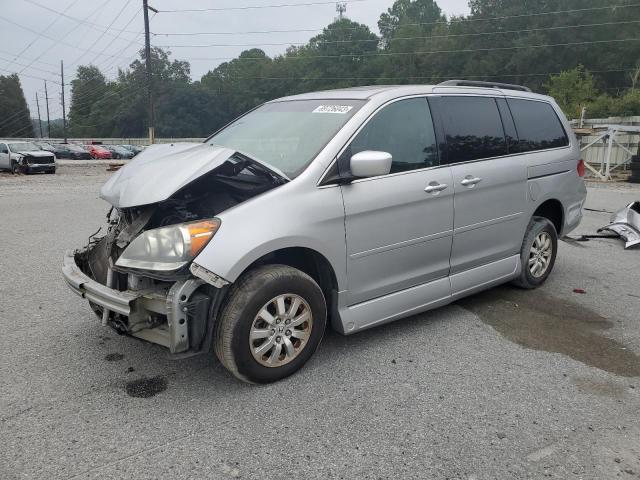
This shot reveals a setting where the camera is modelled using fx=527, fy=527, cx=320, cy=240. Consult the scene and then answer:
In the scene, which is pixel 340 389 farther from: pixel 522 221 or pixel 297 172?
pixel 522 221

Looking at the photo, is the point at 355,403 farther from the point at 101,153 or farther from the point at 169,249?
the point at 101,153

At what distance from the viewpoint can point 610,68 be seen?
58.5m

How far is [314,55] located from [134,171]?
3733 inches

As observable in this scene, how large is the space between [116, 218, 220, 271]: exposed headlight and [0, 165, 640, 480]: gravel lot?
2.74 ft

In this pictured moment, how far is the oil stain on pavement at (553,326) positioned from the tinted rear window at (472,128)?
140 cm

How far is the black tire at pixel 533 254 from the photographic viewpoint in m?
5.04

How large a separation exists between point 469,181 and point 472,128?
1.72 ft

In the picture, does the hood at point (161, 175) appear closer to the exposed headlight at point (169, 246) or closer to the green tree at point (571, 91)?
the exposed headlight at point (169, 246)

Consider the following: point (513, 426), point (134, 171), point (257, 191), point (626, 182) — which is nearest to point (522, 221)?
point (513, 426)

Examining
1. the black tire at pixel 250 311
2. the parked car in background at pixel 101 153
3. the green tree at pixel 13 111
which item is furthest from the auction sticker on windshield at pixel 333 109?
the green tree at pixel 13 111

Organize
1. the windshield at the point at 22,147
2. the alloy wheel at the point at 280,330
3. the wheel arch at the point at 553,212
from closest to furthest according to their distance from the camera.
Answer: the alloy wheel at the point at 280,330 < the wheel arch at the point at 553,212 < the windshield at the point at 22,147

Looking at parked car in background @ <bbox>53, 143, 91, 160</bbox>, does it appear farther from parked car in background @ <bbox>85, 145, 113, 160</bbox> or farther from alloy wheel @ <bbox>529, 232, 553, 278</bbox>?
alloy wheel @ <bbox>529, 232, 553, 278</bbox>

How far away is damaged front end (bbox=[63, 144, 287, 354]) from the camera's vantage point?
9.73ft

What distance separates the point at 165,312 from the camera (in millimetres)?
3000
